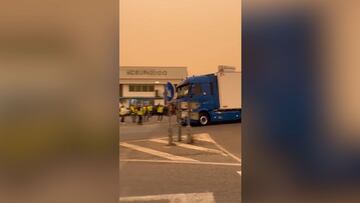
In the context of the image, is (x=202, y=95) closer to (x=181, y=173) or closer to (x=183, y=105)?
(x=183, y=105)

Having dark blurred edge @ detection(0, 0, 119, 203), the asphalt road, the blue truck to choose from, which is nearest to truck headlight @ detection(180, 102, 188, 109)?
the blue truck

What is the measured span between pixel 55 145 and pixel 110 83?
0.43 meters

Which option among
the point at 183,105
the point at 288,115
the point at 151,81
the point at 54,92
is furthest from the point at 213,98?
the point at 151,81

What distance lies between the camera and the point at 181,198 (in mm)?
4535

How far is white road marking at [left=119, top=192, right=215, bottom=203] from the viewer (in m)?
4.43

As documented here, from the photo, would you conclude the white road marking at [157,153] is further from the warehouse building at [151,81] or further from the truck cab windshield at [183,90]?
the warehouse building at [151,81]

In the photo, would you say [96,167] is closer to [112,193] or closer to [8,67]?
[112,193]

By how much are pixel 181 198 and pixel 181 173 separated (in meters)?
1.64

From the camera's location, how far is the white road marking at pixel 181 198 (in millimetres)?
4430

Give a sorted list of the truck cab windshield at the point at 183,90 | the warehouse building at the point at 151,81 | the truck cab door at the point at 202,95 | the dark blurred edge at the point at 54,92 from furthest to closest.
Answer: the warehouse building at the point at 151,81, the truck cab windshield at the point at 183,90, the truck cab door at the point at 202,95, the dark blurred edge at the point at 54,92

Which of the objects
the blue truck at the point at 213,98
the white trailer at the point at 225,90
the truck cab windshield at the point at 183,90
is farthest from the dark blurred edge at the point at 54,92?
the truck cab windshield at the point at 183,90

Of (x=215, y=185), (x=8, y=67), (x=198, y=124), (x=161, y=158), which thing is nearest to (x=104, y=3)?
(x=8, y=67)

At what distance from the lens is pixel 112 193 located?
174 cm

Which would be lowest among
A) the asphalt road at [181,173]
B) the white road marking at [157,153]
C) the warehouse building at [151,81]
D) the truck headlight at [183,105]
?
the white road marking at [157,153]
